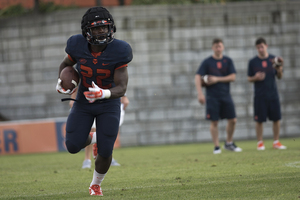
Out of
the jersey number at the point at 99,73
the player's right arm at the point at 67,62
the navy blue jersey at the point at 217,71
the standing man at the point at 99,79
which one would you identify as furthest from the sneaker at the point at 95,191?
the navy blue jersey at the point at 217,71

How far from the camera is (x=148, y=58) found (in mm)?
13188

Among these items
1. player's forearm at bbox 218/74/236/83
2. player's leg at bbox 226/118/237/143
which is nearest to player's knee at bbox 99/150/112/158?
player's forearm at bbox 218/74/236/83

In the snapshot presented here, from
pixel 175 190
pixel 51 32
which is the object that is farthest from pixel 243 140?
pixel 175 190

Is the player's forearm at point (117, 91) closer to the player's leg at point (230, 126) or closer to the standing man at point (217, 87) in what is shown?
the standing man at point (217, 87)

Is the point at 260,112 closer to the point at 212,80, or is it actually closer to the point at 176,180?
the point at 212,80

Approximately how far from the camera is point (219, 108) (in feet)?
29.8

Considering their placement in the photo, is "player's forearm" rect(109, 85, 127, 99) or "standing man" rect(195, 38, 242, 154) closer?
"player's forearm" rect(109, 85, 127, 99)

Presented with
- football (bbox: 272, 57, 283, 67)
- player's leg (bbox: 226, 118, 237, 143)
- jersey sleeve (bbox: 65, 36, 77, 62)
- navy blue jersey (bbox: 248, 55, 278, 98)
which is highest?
jersey sleeve (bbox: 65, 36, 77, 62)

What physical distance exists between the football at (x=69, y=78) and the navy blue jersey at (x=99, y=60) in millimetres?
72

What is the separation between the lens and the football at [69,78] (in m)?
4.86

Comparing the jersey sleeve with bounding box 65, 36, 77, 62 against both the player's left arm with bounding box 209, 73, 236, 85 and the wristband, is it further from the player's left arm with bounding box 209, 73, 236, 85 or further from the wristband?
the player's left arm with bounding box 209, 73, 236, 85

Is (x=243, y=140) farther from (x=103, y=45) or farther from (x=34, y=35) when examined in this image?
(x=103, y=45)

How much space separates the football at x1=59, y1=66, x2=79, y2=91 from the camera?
191 inches

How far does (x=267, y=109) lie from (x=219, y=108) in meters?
0.99
